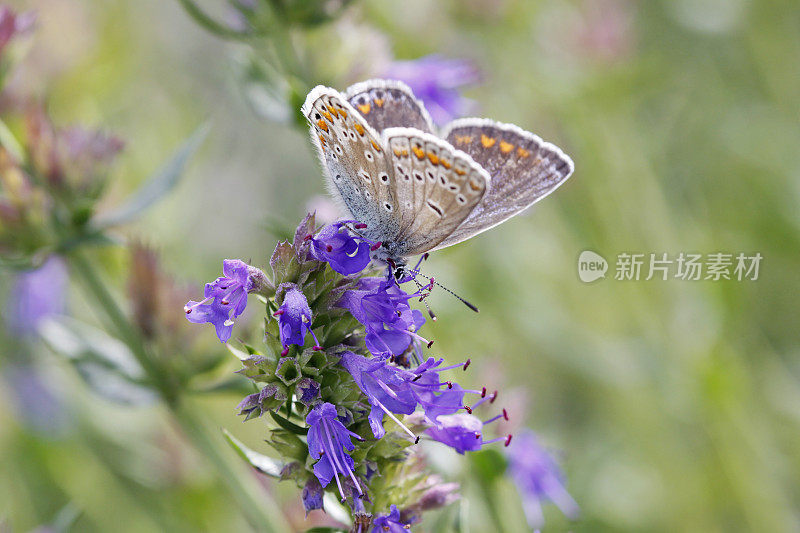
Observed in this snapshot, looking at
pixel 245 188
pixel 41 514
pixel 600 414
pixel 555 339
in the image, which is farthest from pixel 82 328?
pixel 245 188

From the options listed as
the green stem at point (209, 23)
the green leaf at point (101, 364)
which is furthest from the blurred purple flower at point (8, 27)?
the green leaf at point (101, 364)

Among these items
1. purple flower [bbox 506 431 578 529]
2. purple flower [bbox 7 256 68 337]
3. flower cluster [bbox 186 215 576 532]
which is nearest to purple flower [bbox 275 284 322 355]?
flower cluster [bbox 186 215 576 532]

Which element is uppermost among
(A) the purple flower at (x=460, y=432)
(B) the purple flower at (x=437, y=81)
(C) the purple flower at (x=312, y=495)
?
(B) the purple flower at (x=437, y=81)

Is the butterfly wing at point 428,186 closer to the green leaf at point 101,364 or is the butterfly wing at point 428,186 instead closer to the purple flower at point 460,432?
the purple flower at point 460,432

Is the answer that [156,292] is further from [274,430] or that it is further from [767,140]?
[767,140]

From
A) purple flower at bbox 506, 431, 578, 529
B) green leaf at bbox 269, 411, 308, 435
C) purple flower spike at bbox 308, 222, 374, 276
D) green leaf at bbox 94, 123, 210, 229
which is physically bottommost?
purple flower at bbox 506, 431, 578, 529

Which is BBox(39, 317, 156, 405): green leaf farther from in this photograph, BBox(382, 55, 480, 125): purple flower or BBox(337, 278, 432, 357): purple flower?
BBox(382, 55, 480, 125): purple flower

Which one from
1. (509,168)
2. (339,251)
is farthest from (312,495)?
(509,168)
